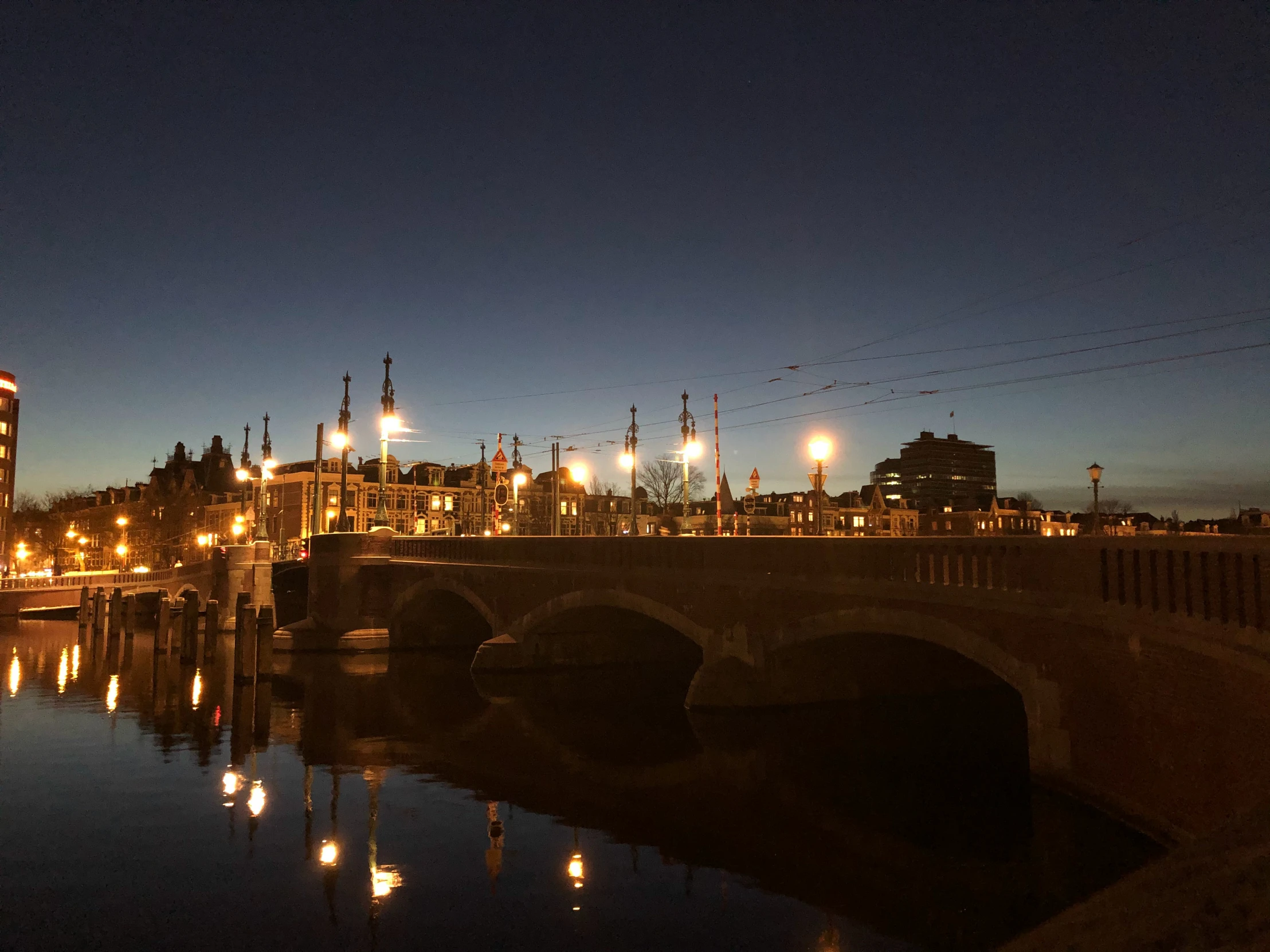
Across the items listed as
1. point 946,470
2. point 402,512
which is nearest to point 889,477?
point 946,470

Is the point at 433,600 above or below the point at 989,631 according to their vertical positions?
below

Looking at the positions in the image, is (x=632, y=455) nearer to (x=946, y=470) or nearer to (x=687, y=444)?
(x=687, y=444)

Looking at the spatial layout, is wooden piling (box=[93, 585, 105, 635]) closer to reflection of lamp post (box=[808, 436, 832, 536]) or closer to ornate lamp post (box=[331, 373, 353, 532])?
ornate lamp post (box=[331, 373, 353, 532])

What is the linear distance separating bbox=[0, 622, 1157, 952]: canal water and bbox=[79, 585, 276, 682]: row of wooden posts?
19.4ft

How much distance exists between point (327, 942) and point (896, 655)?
18.8 metres

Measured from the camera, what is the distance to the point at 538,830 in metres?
16.1

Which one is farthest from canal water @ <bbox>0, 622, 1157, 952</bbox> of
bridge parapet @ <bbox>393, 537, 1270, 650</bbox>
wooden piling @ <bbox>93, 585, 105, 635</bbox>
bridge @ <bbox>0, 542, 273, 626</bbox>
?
wooden piling @ <bbox>93, 585, 105, 635</bbox>

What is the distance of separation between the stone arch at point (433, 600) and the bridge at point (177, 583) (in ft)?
36.8

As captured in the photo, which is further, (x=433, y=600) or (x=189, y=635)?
(x=433, y=600)

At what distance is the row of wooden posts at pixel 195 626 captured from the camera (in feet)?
113

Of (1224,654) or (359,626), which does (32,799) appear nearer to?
(1224,654)

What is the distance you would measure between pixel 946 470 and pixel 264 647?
167 meters

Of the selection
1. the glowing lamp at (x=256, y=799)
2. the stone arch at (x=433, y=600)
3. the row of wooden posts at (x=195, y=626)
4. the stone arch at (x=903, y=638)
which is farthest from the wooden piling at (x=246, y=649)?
the stone arch at (x=903, y=638)

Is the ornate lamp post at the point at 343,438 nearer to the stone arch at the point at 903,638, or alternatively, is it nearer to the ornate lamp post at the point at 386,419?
the ornate lamp post at the point at 386,419
